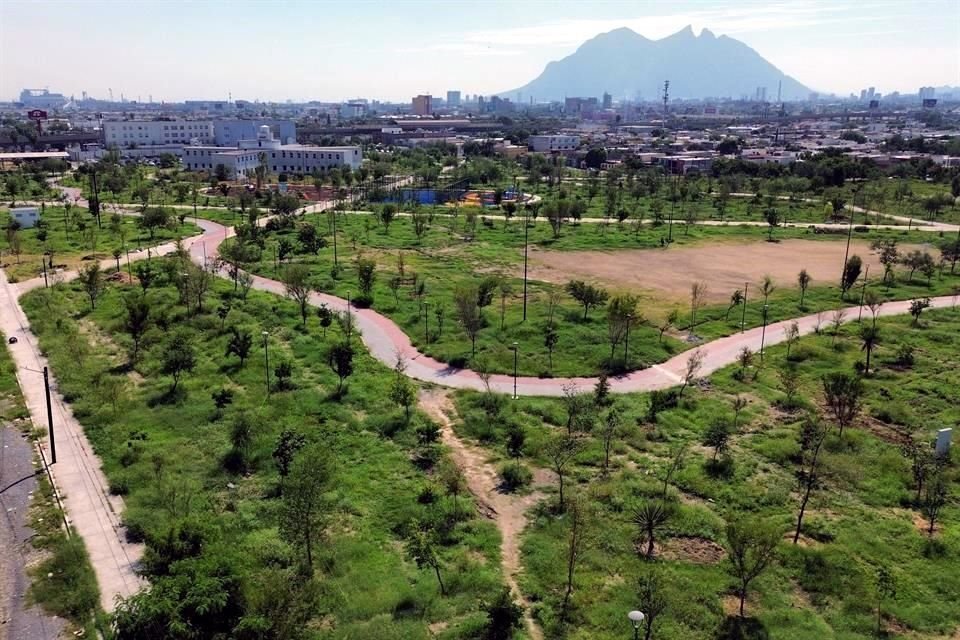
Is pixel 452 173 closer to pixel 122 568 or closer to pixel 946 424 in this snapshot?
pixel 946 424

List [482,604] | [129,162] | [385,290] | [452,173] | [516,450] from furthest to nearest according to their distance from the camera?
[129,162], [452,173], [385,290], [516,450], [482,604]

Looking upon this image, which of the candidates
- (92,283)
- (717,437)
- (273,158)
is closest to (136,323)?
(92,283)

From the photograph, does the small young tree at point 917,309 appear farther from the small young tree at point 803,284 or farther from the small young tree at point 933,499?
the small young tree at point 933,499

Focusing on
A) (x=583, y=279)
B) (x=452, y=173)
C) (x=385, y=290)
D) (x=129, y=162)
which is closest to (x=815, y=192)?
(x=452, y=173)

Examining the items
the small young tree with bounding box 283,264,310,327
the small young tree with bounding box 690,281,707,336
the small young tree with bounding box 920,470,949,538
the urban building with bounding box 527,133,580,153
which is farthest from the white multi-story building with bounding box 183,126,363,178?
the small young tree with bounding box 920,470,949,538

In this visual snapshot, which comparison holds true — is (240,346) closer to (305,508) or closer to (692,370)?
(305,508)

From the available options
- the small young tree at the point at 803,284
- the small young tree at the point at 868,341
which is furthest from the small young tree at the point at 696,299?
the small young tree at the point at 868,341

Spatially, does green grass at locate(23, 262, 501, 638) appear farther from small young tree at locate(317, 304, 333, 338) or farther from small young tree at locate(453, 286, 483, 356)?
small young tree at locate(453, 286, 483, 356)
